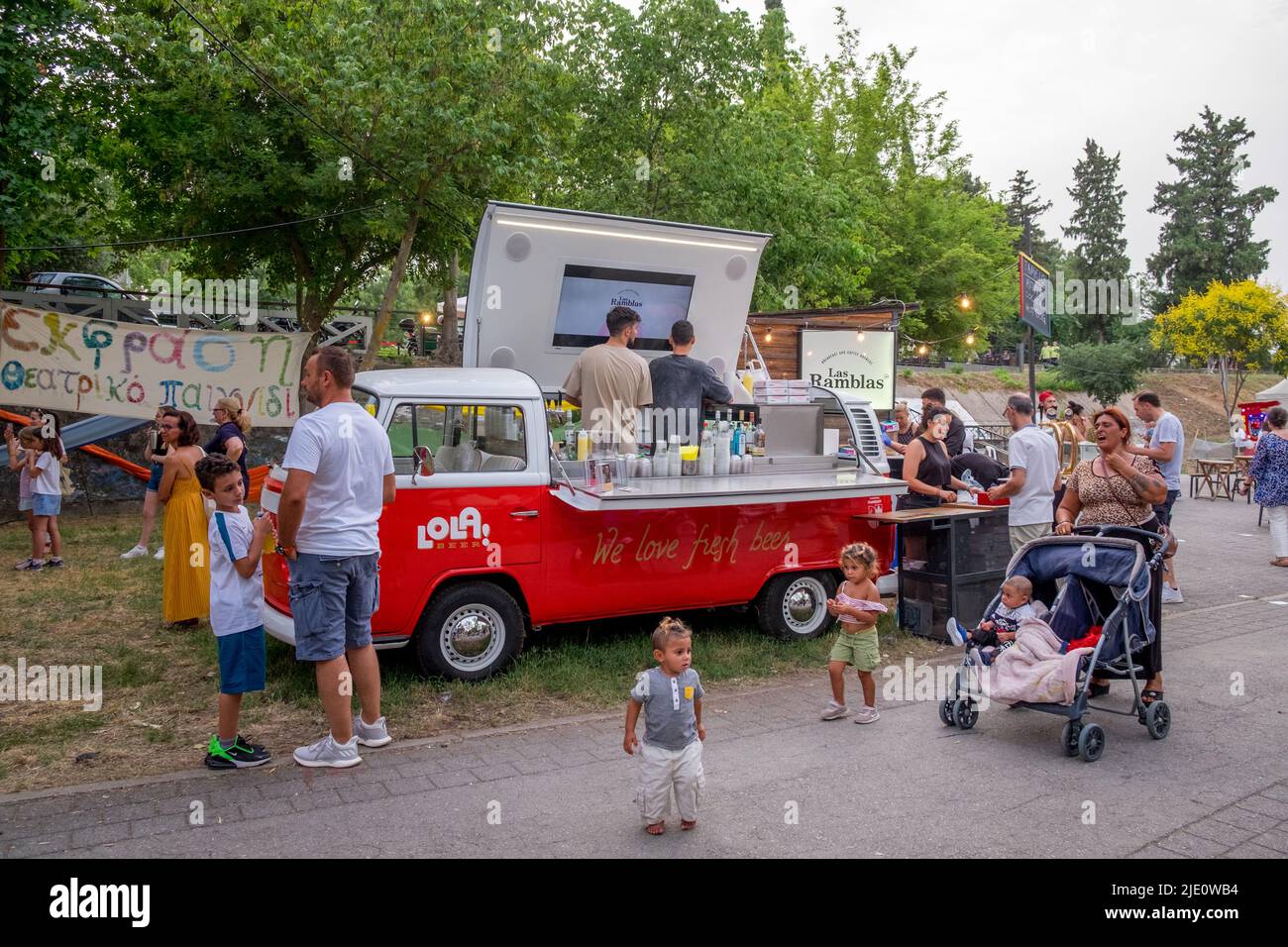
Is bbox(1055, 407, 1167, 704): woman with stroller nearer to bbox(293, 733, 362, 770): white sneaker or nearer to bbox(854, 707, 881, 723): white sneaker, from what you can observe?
bbox(854, 707, 881, 723): white sneaker

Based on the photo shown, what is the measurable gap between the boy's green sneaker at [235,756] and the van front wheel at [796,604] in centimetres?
406

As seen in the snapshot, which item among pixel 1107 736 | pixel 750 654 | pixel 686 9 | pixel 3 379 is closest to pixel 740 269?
pixel 750 654

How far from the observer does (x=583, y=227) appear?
319 inches

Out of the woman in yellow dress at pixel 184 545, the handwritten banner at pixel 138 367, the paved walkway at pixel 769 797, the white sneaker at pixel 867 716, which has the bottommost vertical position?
the paved walkway at pixel 769 797

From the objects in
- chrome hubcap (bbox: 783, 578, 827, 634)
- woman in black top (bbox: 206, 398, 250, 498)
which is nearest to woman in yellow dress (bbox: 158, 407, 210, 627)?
woman in black top (bbox: 206, 398, 250, 498)

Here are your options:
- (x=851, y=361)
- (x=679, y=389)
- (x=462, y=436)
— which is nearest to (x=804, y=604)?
(x=679, y=389)

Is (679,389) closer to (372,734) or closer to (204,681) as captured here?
(372,734)

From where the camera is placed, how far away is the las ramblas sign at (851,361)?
61.3 ft

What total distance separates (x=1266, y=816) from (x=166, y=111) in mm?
17859

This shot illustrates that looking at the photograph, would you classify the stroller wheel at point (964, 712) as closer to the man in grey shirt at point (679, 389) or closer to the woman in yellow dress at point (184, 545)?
the man in grey shirt at point (679, 389)

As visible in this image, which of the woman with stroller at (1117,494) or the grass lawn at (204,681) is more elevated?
the woman with stroller at (1117,494)

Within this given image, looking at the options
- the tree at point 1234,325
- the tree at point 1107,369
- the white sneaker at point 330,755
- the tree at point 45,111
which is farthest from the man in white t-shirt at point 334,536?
the tree at point 1107,369

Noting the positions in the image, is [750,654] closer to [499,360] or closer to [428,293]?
[499,360]

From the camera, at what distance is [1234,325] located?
36.7m
